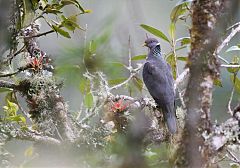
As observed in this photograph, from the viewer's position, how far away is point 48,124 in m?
1.61

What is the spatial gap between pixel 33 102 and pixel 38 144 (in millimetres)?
150

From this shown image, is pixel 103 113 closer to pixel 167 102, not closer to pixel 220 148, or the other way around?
pixel 220 148

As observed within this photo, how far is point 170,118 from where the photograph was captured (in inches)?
84.8

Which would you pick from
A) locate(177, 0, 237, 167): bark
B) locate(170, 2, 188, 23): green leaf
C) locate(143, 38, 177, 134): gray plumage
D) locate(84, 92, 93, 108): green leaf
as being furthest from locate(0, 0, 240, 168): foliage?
locate(143, 38, 177, 134): gray plumage

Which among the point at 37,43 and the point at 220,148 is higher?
the point at 37,43

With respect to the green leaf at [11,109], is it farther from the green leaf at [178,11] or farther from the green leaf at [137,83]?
the green leaf at [178,11]

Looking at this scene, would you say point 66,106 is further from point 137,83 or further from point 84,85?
point 137,83

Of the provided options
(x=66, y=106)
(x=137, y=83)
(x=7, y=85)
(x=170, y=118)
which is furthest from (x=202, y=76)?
(x=137, y=83)

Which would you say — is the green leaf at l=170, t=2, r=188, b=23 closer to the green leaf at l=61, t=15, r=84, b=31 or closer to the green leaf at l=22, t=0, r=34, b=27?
the green leaf at l=61, t=15, r=84, b=31

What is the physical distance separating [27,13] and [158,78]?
4.80 ft

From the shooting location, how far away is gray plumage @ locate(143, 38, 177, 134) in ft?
9.14

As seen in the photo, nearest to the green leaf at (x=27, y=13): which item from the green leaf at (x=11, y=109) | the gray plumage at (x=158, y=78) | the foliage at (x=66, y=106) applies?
the foliage at (x=66, y=106)

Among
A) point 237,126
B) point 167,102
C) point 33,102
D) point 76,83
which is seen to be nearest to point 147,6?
point 167,102

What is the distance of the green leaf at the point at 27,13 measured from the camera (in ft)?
5.35
